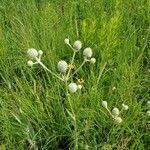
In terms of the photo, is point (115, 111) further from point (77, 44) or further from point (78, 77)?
point (78, 77)

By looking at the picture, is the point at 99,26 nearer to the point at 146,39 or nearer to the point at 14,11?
the point at 146,39

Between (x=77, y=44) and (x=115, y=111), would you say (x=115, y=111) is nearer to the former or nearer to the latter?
(x=115, y=111)

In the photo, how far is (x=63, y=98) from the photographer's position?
1881 millimetres

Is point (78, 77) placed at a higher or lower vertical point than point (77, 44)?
lower

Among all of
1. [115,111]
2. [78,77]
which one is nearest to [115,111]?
[115,111]

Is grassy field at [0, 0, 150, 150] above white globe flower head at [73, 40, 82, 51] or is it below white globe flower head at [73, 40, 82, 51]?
below

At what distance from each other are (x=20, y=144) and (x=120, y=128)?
445 millimetres

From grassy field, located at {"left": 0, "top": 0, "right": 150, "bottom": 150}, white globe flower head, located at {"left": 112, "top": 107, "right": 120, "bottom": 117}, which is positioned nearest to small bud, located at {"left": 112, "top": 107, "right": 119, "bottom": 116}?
white globe flower head, located at {"left": 112, "top": 107, "right": 120, "bottom": 117}

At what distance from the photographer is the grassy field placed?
1.79 m

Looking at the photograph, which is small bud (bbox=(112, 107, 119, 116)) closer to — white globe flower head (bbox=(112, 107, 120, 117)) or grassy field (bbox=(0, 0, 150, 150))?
white globe flower head (bbox=(112, 107, 120, 117))

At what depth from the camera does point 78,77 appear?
6.85 feet

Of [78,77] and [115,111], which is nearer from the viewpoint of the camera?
[115,111]

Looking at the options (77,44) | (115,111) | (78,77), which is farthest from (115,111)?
(78,77)

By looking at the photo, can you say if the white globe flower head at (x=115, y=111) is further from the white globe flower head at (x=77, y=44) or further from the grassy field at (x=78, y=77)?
the white globe flower head at (x=77, y=44)
